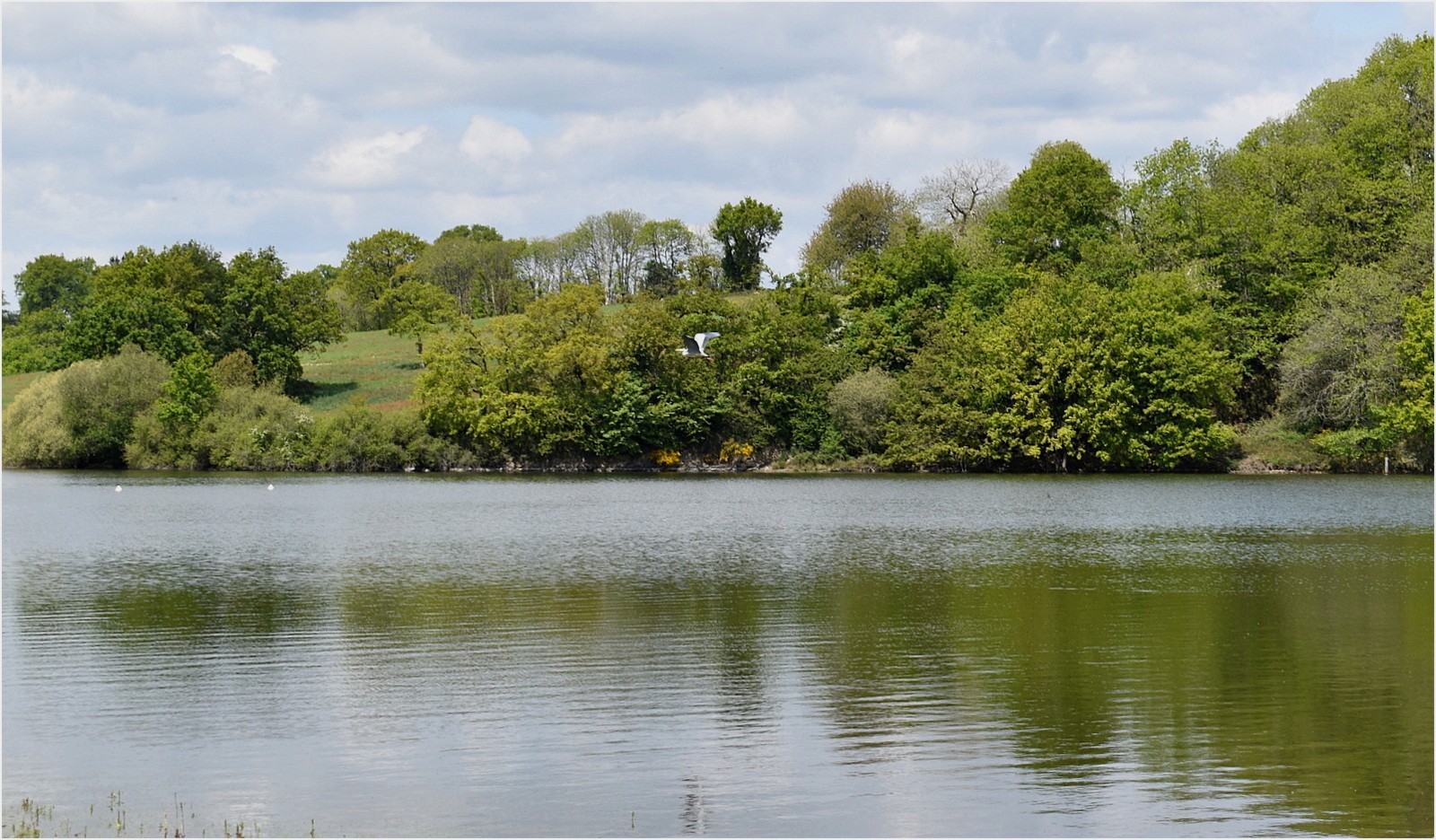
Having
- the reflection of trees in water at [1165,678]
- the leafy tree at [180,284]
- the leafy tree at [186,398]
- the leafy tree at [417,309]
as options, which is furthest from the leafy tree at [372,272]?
the reflection of trees in water at [1165,678]

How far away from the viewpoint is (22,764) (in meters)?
12.9

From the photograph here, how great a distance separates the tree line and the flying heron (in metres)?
2.39

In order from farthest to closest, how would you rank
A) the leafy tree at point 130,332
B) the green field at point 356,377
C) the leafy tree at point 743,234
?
the leafy tree at point 743,234 → the green field at point 356,377 → the leafy tree at point 130,332

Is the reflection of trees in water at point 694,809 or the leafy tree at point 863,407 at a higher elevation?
the leafy tree at point 863,407

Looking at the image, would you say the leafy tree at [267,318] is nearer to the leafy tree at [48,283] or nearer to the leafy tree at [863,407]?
the leafy tree at [863,407]

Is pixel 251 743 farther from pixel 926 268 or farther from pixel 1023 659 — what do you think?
pixel 926 268

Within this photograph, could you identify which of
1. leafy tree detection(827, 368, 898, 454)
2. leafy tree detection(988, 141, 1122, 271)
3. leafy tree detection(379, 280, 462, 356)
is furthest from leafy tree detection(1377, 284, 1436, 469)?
leafy tree detection(379, 280, 462, 356)

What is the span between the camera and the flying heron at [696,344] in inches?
3041

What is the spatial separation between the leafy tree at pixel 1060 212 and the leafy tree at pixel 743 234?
41.6 meters

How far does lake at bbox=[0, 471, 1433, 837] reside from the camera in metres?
11.5

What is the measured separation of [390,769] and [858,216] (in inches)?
3874

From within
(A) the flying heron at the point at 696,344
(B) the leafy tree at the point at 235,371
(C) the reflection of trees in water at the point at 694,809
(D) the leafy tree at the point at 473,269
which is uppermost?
(D) the leafy tree at the point at 473,269

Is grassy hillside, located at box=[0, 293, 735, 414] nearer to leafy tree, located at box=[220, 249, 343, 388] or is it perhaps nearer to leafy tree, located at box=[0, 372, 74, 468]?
leafy tree, located at box=[220, 249, 343, 388]

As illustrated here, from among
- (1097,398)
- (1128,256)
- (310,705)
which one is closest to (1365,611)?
(310,705)
